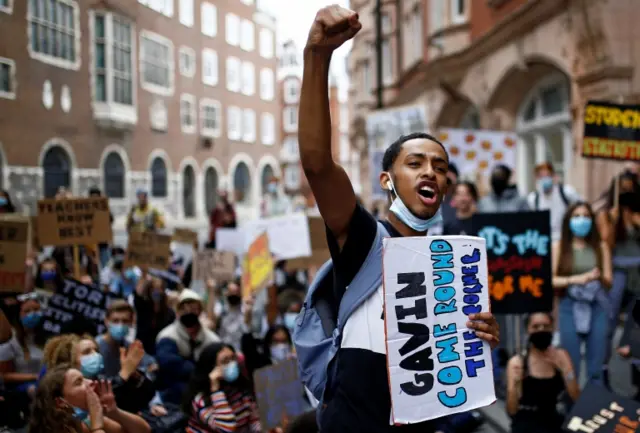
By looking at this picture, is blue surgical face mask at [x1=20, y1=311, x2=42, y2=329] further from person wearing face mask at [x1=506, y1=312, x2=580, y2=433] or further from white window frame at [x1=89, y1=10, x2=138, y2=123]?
person wearing face mask at [x1=506, y1=312, x2=580, y2=433]

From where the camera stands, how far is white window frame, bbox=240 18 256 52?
8305 millimetres

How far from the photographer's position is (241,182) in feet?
34.2

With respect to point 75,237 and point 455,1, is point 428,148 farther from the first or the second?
point 455,1

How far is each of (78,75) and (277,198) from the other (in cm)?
663

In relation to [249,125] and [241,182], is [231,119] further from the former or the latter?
[241,182]

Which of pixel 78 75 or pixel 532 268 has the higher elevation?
pixel 78 75

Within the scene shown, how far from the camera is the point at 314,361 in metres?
2.26

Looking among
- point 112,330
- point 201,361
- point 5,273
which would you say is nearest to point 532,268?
point 201,361

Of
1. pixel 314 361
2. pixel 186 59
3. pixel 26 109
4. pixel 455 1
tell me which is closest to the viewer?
pixel 314 361

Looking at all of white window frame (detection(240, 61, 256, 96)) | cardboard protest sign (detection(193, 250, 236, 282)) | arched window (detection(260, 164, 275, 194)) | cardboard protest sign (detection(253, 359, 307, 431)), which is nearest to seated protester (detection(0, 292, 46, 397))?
cardboard protest sign (detection(253, 359, 307, 431))

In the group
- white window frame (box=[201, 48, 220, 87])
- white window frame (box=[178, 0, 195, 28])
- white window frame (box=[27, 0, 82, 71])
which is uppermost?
white window frame (box=[178, 0, 195, 28])

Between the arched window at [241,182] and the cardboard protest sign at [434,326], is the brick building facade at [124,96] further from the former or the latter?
the cardboard protest sign at [434,326]

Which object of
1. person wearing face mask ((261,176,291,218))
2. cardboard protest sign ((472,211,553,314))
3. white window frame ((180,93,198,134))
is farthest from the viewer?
person wearing face mask ((261,176,291,218))

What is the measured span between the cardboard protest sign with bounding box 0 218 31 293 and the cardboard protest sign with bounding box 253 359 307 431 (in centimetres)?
172
